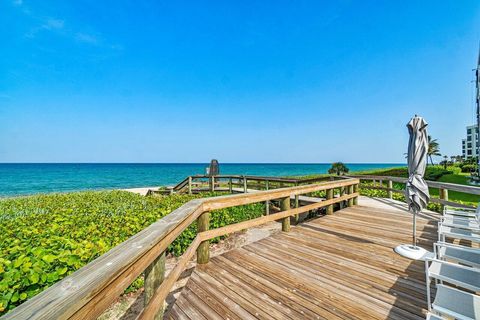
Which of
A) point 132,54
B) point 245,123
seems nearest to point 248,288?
point 132,54

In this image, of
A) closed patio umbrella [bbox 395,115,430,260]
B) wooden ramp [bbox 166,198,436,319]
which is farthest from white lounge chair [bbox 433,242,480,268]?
closed patio umbrella [bbox 395,115,430,260]

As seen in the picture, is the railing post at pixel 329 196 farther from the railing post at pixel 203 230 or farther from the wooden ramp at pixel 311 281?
the railing post at pixel 203 230

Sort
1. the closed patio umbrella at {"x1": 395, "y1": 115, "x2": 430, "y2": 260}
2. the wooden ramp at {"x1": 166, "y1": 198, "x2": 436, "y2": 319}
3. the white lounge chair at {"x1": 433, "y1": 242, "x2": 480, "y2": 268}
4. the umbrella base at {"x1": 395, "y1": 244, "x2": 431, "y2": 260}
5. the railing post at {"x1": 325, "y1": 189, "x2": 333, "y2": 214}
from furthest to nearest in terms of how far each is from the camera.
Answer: the railing post at {"x1": 325, "y1": 189, "x2": 333, "y2": 214} < the closed patio umbrella at {"x1": 395, "y1": 115, "x2": 430, "y2": 260} < the umbrella base at {"x1": 395, "y1": 244, "x2": 431, "y2": 260} < the white lounge chair at {"x1": 433, "y1": 242, "x2": 480, "y2": 268} < the wooden ramp at {"x1": 166, "y1": 198, "x2": 436, "y2": 319}

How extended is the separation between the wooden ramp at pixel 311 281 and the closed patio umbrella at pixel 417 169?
686mm

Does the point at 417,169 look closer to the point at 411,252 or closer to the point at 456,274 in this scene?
the point at 411,252

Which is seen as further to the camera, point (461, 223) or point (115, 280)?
point (461, 223)

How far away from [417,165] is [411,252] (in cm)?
136

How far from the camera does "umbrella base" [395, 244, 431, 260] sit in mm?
3016

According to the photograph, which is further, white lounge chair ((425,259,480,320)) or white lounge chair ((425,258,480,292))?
white lounge chair ((425,258,480,292))

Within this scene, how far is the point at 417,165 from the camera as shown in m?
3.35

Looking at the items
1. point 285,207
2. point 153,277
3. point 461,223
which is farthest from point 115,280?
point 461,223

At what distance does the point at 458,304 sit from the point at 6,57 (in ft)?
107

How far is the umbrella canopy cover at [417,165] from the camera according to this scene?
3.29 meters

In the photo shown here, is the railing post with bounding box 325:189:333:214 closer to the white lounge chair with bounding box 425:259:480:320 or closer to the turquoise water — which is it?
the white lounge chair with bounding box 425:259:480:320
